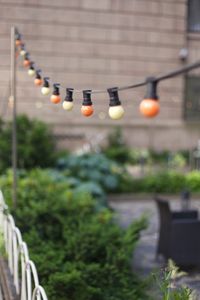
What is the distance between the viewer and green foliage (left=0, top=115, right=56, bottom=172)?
11.2 m

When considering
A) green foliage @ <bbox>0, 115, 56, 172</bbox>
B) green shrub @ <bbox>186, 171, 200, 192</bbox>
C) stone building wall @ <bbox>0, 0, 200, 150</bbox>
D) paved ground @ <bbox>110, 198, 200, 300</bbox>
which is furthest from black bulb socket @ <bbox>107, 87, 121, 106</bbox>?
stone building wall @ <bbox>0, 0, 200, 150</bbox>

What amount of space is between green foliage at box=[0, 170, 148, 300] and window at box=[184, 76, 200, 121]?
34.0 feet

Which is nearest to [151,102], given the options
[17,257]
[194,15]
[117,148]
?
[17,257]

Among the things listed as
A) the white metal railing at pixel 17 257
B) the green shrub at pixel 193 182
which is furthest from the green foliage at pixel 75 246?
the green shrub at pixel 193 182

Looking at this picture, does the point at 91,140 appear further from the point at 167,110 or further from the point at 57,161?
the point at 57,161

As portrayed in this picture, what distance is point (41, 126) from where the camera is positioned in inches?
471

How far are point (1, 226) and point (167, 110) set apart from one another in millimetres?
11794

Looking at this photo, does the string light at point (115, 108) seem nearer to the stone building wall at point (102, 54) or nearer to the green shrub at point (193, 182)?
the green shrub at point (193, 182)

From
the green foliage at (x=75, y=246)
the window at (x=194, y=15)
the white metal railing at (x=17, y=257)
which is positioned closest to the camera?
the white metal railing at (x=17, y=257)

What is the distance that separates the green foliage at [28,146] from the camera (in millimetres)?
11211

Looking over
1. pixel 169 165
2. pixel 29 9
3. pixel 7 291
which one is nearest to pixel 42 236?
pixel 7 291

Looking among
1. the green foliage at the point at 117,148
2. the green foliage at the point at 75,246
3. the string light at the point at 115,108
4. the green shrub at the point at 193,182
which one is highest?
the string light at the point at 115,108

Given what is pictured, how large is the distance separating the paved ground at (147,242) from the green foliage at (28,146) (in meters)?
1.98

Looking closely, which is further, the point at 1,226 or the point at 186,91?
the point at 186,91
